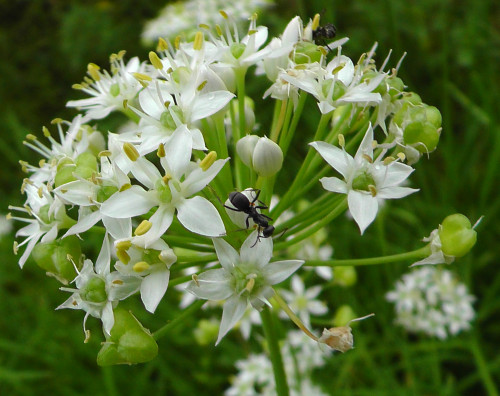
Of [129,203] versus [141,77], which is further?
[141,77]

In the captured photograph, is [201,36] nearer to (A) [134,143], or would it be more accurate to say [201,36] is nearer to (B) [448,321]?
(A) [134,143]

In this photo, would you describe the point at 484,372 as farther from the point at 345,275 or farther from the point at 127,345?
the point at 127,345

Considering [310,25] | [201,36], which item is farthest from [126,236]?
[310,25]

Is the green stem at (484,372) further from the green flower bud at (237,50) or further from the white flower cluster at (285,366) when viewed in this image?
the green flower bud at (237,50)

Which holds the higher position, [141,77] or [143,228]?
[141,77]

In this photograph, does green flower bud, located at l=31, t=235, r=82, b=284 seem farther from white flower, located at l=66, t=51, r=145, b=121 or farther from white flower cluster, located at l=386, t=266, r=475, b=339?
white flower cluster, located at l=386, t=266, r=475, b=339

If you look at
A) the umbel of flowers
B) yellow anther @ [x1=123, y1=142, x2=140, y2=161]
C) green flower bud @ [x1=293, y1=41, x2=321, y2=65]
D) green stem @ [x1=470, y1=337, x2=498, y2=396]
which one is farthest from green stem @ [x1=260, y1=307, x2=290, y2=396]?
green stem @ [x1=470, y1=337, x2=498, y2=396]

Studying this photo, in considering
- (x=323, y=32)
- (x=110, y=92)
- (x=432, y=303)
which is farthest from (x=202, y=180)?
(x=432, y=303)
